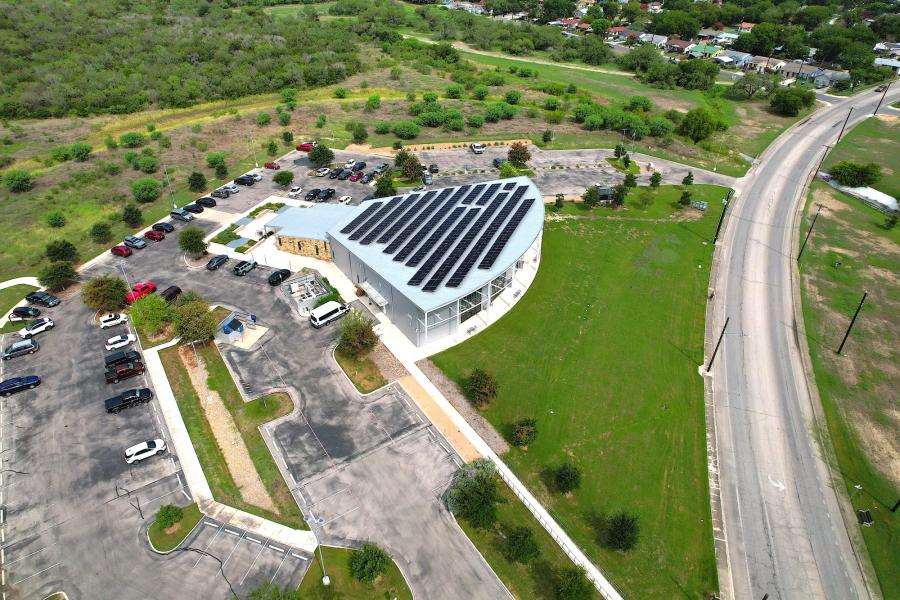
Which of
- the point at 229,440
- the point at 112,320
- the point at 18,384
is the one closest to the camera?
the point at 229,440

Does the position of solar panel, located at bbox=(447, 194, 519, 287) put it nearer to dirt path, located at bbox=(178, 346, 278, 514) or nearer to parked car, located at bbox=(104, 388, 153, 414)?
dirt path, located at bbox=(178, 346, 278, 514)

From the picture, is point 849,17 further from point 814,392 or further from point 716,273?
point 814,392

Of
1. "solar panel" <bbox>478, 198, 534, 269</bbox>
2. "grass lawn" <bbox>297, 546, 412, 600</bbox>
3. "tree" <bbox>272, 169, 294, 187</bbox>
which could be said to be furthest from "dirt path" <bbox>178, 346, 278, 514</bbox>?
"tree" <bbox>272, 169, 294, 187</bbox>

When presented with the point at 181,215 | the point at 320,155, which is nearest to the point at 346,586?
the point at 181,215

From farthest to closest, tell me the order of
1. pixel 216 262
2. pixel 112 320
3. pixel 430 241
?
pixel 216 262
pixel 430 241
pixel 112 320

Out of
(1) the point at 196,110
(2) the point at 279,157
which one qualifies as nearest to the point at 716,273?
(2) the point at 279,157

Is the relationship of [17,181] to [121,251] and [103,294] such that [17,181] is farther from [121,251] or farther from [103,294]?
[103,294]

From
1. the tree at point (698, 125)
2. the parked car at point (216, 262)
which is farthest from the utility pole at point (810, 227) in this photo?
the parked car at point (216, 262)
